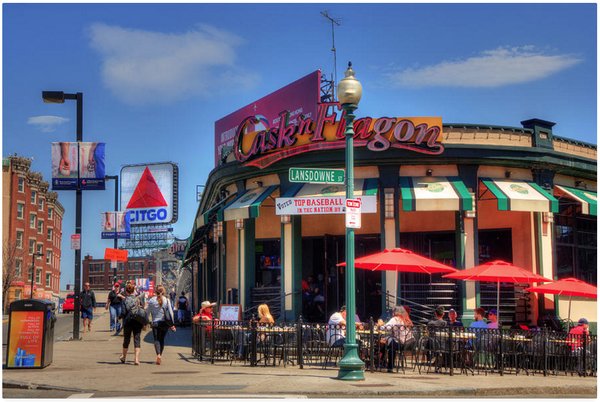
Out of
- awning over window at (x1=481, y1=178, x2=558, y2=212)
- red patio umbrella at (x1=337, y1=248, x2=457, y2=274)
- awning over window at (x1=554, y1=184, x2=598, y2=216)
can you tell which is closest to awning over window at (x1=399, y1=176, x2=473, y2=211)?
awning over window at (x1=481, y1=178, x2=558, y2=212)

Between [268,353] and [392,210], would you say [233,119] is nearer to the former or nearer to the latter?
[392,210]

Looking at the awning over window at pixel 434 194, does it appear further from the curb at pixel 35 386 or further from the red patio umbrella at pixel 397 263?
the curb at pixel 35 386

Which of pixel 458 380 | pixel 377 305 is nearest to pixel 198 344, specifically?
pixel 458 380

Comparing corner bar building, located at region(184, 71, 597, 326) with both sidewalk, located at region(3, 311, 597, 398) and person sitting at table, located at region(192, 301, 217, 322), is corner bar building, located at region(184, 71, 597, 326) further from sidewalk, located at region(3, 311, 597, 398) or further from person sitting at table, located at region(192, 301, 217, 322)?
sidewalk, located at region(3, 311, 597, 398)

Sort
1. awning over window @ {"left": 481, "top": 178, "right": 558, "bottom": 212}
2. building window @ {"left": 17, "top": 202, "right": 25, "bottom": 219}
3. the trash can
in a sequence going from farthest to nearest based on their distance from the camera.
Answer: building window @ {"left": 17, "top": 202, "right": 25, "bottom": 219} < awning over window @ {"left": 481, "top": 178, "right": 558, "bottom": 212} < the trash can

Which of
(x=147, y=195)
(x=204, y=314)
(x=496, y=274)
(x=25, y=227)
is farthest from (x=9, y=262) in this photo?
(x=496, y=274)

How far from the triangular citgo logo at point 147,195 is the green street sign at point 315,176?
129 ft

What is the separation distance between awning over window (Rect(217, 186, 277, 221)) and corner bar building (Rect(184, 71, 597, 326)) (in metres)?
0.06

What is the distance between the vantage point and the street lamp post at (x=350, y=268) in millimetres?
13641

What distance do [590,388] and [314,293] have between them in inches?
430

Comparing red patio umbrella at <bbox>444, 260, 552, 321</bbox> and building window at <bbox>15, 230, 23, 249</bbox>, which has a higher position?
building window at <bbox>15, 230, 23, 249</bbox>

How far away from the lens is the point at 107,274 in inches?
6196

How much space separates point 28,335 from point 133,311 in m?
2.23

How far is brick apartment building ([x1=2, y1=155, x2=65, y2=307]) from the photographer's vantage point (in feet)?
264
